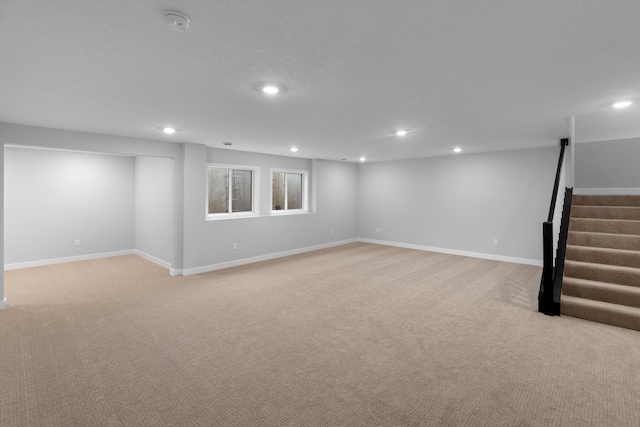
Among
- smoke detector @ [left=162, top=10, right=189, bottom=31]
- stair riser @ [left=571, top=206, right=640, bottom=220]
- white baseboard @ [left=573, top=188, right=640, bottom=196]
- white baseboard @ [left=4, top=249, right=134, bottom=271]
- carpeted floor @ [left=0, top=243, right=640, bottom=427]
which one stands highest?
smoke detector @ [left=162, top=10, right=189, bottom=31]

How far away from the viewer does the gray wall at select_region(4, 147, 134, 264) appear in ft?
18.9

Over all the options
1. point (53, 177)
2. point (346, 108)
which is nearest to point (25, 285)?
point (53, 177)

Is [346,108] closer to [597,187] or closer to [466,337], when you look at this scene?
[466,337]

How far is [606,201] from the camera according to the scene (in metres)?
5.10

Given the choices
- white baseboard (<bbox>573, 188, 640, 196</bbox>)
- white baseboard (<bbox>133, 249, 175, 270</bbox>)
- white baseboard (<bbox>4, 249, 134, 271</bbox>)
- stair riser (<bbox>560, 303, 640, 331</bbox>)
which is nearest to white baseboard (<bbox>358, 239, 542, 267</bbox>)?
white baseboard (<bbox>573, 188, 640, 196</bbox>)

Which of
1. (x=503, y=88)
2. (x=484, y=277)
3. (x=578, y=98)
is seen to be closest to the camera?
(x=503, y=88)

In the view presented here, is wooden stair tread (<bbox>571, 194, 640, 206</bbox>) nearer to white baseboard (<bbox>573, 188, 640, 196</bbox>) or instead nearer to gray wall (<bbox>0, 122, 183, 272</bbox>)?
white baseboard (<bbox>573, 188, 640, 196</bbox>)

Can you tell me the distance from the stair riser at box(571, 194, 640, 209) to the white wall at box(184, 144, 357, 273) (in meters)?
4.97

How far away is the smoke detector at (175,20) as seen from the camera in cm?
151

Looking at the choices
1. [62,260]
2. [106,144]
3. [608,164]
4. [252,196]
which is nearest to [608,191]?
[608,164]

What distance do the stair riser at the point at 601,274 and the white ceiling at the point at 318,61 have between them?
181 centimetres

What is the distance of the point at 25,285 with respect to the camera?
4793mm

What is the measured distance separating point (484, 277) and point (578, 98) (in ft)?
10.4

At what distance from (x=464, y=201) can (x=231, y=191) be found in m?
5.01
